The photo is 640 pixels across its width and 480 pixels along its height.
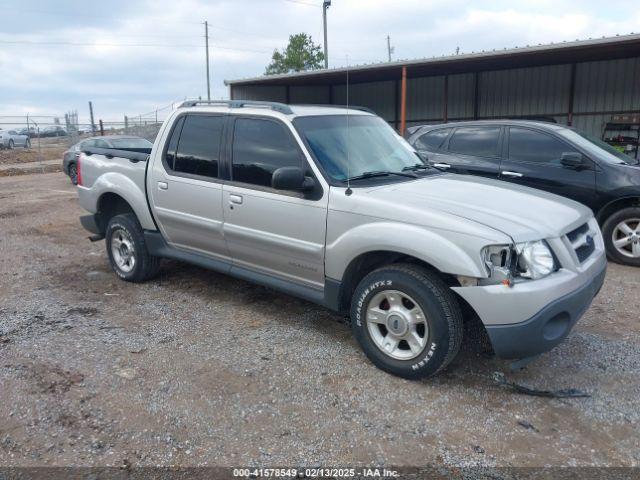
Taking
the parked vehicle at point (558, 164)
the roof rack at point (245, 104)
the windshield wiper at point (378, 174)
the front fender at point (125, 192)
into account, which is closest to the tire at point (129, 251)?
the front fender at point (125, 192)

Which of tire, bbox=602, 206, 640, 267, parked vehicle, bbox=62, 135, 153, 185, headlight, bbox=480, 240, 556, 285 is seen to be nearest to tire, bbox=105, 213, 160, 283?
headlight, bbox=480, 240, 556, 285

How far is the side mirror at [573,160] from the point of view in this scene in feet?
21.6

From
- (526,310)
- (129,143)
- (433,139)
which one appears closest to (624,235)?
(433,139)

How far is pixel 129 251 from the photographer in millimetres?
5840

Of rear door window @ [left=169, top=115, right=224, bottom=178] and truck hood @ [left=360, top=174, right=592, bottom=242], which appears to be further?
rear door window @ [left=169, top=115, right=224, bottom=178]

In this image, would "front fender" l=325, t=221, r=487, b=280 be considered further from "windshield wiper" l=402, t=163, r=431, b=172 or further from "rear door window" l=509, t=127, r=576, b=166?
"rear door window" l=509, t=127, r=576, b=166

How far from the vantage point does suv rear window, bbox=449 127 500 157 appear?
735 cm

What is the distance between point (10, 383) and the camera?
3682mm

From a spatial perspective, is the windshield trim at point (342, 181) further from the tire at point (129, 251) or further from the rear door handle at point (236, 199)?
the tire at point (129, 251)

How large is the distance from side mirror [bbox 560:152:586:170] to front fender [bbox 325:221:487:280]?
4.05 metres

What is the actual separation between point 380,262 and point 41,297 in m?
3.68

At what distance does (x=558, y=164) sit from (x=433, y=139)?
182cm

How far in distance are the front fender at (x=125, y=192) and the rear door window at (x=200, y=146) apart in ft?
→ 2.04

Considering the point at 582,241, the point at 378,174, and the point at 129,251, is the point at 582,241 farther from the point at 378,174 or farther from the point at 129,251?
the point at 129,251
